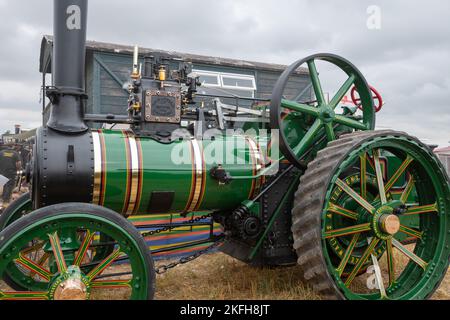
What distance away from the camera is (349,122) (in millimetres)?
3768

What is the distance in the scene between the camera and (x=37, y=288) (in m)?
3.35

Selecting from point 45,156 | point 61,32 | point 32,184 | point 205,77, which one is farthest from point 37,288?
point 205,77

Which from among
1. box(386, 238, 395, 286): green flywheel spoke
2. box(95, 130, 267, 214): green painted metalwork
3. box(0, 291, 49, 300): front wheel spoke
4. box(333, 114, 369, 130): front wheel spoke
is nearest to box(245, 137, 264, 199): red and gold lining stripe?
box(95, 130, 267, 214): green painted metalwork

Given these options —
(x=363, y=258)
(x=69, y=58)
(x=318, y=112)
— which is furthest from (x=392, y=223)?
(x=69, y=58)

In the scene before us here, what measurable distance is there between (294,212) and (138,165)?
4.19 ft

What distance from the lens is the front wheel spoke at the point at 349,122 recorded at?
372 cm

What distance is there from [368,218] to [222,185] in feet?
4.12

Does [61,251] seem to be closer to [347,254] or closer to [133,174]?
[133,174]

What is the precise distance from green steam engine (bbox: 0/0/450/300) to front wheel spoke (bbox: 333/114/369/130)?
0.05 ft

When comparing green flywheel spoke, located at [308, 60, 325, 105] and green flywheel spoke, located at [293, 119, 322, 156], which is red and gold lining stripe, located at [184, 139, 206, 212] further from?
green flywheel spoke, located at [308, 60, 325, 105]

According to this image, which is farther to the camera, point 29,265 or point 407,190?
point 407,190
